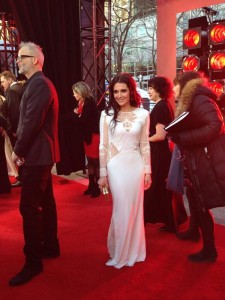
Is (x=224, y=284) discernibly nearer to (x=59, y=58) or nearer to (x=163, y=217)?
(x=163, y=217)

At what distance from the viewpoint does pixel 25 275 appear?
2.61 meters

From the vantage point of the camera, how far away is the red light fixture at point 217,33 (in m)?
4.93

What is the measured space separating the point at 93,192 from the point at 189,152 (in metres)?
2.39

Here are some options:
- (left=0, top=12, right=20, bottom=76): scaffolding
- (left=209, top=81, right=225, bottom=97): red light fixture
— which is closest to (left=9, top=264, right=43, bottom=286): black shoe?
(left=209, top=81, right=225, bottom=97): red light fixture

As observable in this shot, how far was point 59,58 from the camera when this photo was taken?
5.78 metres

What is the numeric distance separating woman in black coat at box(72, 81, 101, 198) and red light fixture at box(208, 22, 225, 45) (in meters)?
1.92

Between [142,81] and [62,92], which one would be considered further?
[142,81]

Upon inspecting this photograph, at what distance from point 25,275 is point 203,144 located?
5.36 feet

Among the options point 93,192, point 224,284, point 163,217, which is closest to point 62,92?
point 93,192

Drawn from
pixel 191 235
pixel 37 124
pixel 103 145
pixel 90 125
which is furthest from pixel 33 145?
pixel 90 125

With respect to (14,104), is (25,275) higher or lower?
lower

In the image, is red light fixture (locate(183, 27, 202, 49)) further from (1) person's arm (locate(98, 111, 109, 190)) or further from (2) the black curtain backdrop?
(1) person's arm (locate(98, 111, 109, 190))

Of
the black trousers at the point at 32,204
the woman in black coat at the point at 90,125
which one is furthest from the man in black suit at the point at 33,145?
the woman in black coat at the point at 90,125

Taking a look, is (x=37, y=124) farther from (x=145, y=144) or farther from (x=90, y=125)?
(x=90, y=125)
